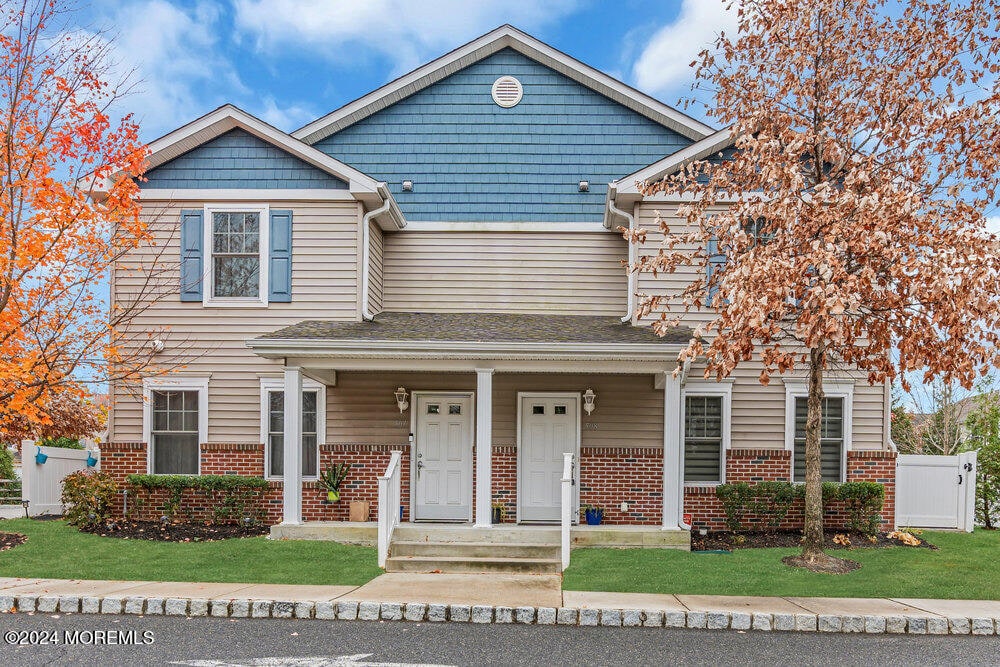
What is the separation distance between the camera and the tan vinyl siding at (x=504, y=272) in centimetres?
1461

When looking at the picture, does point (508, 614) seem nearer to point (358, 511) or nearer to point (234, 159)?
point (358, 511)

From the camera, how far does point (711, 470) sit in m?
13.5

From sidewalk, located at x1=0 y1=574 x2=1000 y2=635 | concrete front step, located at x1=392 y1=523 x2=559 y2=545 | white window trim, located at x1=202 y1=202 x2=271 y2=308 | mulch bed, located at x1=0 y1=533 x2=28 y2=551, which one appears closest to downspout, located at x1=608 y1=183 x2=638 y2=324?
concrete front step, located at x1=392 y1=523 x2=559 y2=545

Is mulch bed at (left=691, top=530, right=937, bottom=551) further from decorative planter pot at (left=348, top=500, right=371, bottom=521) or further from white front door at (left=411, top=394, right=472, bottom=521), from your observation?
decorative planter pot at (left=348, top=500, right=371, bottom=521)

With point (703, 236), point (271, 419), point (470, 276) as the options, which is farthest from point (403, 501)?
point (703, 236)

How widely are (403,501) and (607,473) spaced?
3335 millimetres

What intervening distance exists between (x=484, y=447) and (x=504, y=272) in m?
4.15

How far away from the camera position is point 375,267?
14.2 m

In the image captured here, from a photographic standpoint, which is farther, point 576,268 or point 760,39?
point 576,268

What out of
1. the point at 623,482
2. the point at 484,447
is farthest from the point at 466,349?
the point at 623,482

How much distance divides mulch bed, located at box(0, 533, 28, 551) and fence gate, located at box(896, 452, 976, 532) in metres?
14.2

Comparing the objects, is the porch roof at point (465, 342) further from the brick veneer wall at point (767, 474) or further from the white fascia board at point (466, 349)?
the brick veneer wall at point (767, 474)

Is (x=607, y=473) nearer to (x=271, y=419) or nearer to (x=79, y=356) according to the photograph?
(x=271, y=419)

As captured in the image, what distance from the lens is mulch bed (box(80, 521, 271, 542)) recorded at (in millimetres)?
12016
